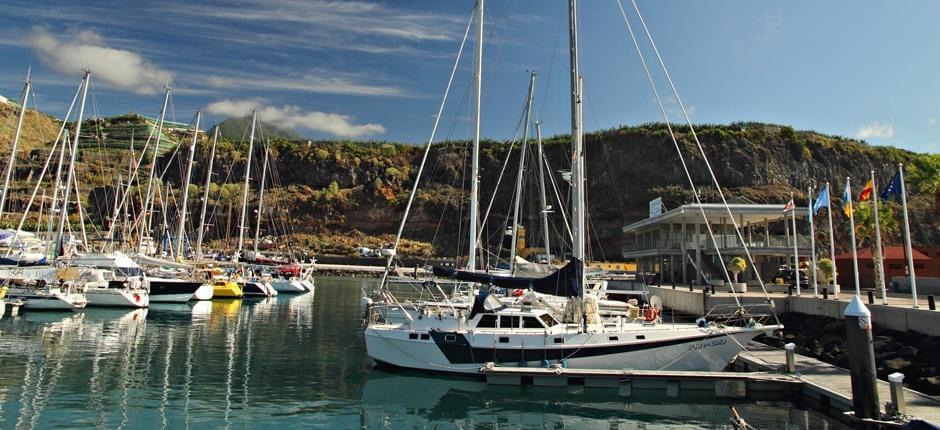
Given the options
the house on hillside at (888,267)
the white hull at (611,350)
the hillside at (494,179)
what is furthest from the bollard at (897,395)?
the hillside at (494,179)

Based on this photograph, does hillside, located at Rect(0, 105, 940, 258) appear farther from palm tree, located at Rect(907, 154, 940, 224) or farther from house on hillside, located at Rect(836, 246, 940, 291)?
palm tree, located at Rect(907, 154, 940, 224)

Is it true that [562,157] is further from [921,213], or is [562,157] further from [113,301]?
[113,301]

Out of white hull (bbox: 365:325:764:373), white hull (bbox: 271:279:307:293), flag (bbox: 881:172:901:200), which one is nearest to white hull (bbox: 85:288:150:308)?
white hull (bbox: 271:279:307:293)

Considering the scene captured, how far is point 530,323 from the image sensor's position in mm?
18484

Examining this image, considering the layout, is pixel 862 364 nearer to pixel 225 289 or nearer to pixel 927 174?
pixel 927 174

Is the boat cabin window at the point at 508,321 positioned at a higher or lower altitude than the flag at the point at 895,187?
lower

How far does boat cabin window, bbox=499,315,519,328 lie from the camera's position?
60.8 feet

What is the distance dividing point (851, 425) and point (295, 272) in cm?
5707

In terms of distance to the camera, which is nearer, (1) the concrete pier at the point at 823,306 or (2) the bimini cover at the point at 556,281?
(2) the bimini cover at the point at 556,281

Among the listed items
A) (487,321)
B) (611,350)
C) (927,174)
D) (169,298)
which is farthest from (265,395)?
(927,174)

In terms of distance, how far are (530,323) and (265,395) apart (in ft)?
27.8

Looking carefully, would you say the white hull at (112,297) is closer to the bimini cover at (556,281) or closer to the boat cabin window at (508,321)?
the bimini cover at (556,281)

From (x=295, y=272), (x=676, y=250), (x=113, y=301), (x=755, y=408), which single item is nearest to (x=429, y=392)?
(x=755, y=408)

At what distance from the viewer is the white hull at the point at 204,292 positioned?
Result: 1735 inches
